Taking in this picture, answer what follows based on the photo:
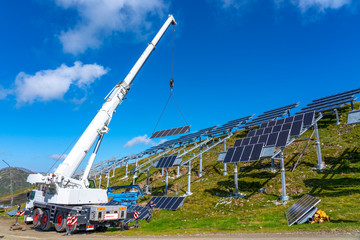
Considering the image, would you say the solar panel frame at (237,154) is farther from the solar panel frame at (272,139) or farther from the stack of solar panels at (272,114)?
the stack of solar panels at (272,114)

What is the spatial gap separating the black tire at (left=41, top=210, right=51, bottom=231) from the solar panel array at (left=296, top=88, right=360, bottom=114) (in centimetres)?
3603

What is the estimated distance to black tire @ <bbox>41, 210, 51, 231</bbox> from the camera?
62.2 ft

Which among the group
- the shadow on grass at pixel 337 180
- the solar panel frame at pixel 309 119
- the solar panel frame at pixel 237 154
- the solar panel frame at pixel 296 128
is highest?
the solar panel frame at pixel 309 119

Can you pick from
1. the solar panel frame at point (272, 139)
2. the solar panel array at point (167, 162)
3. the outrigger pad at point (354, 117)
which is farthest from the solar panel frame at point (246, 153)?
the solar panel array at point (167, 162)

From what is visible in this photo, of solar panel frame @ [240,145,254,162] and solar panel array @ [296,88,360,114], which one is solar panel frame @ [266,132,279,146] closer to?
solar panel frame @ [240,145,254,162]

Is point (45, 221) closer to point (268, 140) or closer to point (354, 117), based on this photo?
point (268, 140)

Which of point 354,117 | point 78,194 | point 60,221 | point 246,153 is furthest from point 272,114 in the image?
point 60,221

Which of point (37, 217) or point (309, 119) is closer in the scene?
point (37, 217)

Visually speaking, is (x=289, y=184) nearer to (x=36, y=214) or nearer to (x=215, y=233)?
(x=215, y=233)

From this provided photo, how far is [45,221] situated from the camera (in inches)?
757

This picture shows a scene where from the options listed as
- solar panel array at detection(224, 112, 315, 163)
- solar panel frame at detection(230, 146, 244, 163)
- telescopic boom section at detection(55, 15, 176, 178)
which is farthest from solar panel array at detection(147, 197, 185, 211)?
telescopic boom section at detection(55, 15, 176, 178)

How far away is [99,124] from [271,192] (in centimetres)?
1883

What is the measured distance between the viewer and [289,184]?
24.6m

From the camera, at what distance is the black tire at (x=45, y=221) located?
746 inches
